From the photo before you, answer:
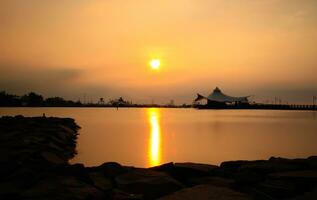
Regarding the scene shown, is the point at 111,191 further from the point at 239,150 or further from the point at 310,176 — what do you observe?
the point at 239,150

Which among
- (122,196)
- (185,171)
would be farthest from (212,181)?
(122,196)

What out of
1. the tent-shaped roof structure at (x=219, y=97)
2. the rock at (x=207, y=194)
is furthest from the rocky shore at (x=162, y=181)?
the tent-shaped roof structure at (x=219, y=97)

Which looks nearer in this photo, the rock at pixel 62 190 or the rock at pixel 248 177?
the rock at pixel 62 190

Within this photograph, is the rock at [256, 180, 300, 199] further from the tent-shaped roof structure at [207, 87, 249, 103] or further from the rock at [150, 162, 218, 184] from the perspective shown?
the tent-shaped roof structure at [207, 87, 249, 103]

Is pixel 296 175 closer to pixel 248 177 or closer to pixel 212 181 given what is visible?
pixel 248 177

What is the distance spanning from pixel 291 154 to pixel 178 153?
4.91 meters

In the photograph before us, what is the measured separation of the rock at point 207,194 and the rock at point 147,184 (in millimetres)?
430

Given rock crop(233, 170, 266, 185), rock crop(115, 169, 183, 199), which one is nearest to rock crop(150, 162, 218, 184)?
rock crop(115, 169, 183, 199)

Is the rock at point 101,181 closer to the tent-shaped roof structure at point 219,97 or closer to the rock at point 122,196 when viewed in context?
the rock at point 122,196

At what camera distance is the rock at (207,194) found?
16.4ft

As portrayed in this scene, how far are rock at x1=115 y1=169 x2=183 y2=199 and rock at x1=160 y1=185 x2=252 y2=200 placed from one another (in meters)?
0.43

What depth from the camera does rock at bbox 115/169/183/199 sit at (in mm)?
5621

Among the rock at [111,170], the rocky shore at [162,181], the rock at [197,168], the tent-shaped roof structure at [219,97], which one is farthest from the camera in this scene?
the tent-shaped roof structure at [219,97]

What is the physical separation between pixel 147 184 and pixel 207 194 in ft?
3.60
